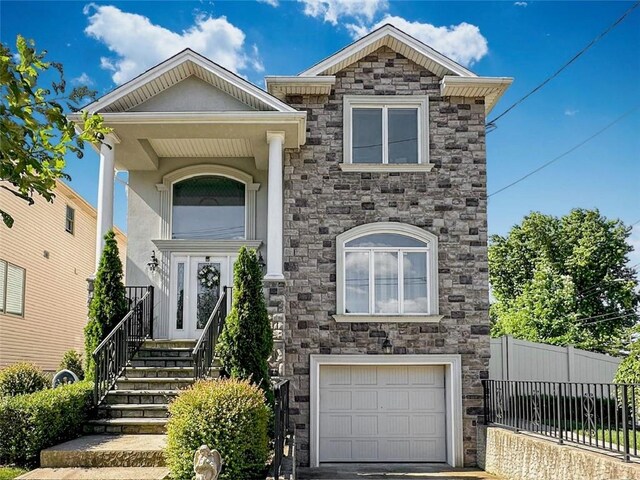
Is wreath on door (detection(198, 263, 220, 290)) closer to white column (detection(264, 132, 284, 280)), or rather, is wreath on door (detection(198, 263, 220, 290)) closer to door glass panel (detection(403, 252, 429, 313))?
white column (detection(264, 132, 284, 280))

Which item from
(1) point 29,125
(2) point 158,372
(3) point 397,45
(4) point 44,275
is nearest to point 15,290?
(4) point 44,275

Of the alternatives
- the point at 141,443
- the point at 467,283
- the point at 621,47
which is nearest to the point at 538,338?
the point at 621,47

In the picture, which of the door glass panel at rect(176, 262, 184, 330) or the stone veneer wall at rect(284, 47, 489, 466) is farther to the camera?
the door glass panel at rect(176, 262, 184, 330)

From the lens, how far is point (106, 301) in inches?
456

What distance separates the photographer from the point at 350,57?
1391cm

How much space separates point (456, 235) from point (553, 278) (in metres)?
16.3

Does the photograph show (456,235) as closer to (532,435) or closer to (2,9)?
(532,435)

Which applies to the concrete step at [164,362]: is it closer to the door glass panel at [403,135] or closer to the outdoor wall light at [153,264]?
the outdoor wall light at [153,264]

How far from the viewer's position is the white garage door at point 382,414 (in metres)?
13.5

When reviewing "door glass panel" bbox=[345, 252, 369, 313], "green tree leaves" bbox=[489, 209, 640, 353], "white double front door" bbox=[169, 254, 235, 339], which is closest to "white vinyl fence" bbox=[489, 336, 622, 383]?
"door glass panel" bbox=[345, 252, 369, 313]

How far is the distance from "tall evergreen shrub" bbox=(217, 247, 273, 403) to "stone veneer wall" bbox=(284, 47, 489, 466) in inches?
122

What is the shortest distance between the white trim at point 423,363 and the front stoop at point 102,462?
472 centimetres

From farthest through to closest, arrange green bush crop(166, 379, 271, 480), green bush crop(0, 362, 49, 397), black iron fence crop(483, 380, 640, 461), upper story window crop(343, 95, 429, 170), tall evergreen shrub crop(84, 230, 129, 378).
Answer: upper story window crop(343, 95, 429, 170) < green bush crop(0, 362, 49, 397) < tall evergreen shrub crop(84, 230, 129, 378) < black iron fence crop(483, 380, 640, 461) < green bush crop(166, 379, 271, 480)

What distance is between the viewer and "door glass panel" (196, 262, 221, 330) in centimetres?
1423
